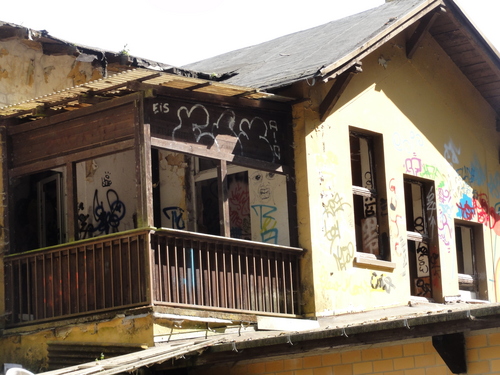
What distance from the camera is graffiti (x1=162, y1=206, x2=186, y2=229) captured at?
14.9 meters

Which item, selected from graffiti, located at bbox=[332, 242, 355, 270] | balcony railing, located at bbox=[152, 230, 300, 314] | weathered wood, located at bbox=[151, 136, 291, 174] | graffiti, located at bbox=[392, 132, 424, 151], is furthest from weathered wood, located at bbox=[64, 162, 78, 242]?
graffiti, located at bbox=[392, 132, 424, 151]

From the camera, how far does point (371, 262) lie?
1409 centimetres

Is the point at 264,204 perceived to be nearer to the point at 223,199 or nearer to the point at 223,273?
the point at 223,199

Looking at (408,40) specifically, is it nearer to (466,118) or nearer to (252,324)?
(466,118)

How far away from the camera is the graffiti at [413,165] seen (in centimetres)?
1518

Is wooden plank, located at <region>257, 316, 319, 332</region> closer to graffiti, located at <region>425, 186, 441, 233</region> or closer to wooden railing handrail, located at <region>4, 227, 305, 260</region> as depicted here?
wooden railing handrail, located at <region>4, 227, 305, 260</region>

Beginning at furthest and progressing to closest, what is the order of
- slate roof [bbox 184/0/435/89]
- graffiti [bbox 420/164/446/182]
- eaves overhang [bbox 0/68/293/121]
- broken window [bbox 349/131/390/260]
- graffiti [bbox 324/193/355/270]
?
graffiti [bbox 420/164/446/182] → broken window [bbox 349/131/390/260] → graffiti [bbox 324/193/355/270] → slate roof [bbox 184/0/435/89] → eaves overhang [bbox 0/68/293/121]

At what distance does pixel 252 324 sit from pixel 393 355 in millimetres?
2595

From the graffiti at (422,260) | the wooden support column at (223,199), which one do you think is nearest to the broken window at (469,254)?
the graffiti at (422,260)

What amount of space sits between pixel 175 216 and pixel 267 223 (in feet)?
5.73

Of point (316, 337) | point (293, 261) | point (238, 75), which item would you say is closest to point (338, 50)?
point (238, 75)

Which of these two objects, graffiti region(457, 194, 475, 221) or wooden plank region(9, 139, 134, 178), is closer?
wooden plank region(9, 139, 134, 178)

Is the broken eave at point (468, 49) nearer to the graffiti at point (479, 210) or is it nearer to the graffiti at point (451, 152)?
the graffiti at point (451, 152)

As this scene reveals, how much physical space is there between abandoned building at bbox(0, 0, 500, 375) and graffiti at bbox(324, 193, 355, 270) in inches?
1.0
